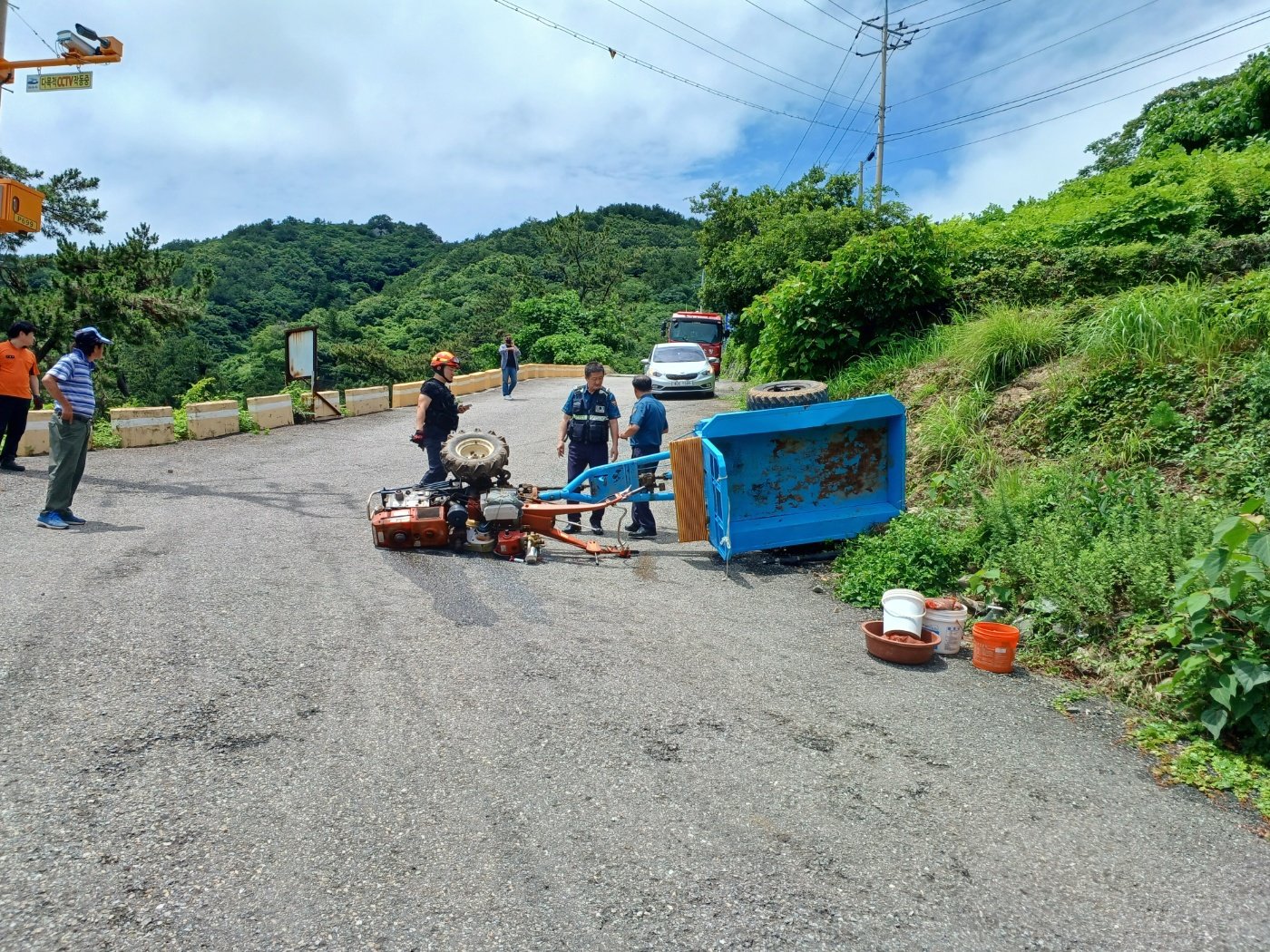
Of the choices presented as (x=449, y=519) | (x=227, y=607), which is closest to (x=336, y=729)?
(x=227, y=607)

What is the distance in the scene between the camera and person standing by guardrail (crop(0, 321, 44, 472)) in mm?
9586

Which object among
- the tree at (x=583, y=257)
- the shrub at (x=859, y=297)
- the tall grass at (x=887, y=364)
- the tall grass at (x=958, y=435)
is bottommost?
the tall grass at (x=958, y=435)

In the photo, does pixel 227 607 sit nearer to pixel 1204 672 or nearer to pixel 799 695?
pixel 799 695

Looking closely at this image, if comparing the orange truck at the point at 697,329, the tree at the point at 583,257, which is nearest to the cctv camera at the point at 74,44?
the orange truck at the point at 697,329

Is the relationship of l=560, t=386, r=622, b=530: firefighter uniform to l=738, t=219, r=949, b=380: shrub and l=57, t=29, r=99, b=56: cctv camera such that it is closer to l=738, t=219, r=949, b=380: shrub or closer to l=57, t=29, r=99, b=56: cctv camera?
l=738, t=219, r=949, b=380: shrub

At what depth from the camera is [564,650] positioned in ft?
17.2

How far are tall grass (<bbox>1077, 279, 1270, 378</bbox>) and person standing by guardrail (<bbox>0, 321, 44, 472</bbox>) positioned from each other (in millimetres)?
11686

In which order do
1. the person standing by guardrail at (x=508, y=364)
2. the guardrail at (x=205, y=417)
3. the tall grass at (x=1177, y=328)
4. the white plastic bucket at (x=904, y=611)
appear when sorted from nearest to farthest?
1. the white plastic bucket at (x=904, y=611)
2. the tall grass at (x=1177, y=328)
3. the guardrail at (x=205, y=417)
4. the person standing by guardrail at (x=508, y=364)

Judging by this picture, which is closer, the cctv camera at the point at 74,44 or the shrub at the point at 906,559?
the shrub at the point at 906,559

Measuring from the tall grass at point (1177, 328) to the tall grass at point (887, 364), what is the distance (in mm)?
2700

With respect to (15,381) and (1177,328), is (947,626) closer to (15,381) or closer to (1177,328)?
(1177,328)

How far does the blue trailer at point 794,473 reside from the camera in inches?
292

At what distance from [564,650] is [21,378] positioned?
842 cm

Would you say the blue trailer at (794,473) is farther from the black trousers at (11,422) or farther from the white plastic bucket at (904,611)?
the black trousers at (11,422)
